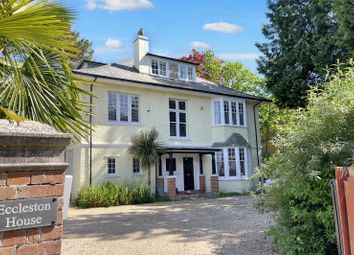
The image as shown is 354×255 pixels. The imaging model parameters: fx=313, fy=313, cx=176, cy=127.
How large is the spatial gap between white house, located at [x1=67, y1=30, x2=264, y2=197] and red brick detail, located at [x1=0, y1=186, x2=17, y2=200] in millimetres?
14235

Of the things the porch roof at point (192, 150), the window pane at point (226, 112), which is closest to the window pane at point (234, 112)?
the window pane at point (226, 112)

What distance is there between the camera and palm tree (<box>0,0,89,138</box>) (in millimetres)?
3158

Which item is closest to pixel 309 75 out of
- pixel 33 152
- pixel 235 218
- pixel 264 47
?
pixel 264 47

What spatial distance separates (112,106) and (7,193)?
607 inches

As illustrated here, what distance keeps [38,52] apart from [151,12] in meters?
12.3

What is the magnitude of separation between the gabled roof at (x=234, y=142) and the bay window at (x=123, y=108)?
583 centimetres

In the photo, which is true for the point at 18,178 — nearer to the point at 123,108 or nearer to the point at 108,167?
the point at 108,167

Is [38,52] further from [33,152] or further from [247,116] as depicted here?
[247,116]

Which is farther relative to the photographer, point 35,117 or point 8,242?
point 35,117

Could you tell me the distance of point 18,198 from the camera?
2.17m

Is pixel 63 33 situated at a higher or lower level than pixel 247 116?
lower

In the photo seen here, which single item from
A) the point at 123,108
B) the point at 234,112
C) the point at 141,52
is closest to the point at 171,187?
the point at 123,108

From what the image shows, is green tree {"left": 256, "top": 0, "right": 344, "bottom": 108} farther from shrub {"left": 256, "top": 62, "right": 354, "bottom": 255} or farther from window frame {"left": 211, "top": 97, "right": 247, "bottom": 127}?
shrub {"left": 256, "top": 62, "right": 354, "bottom": 255}

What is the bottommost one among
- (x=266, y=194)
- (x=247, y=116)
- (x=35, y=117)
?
(x=266, y=194)
